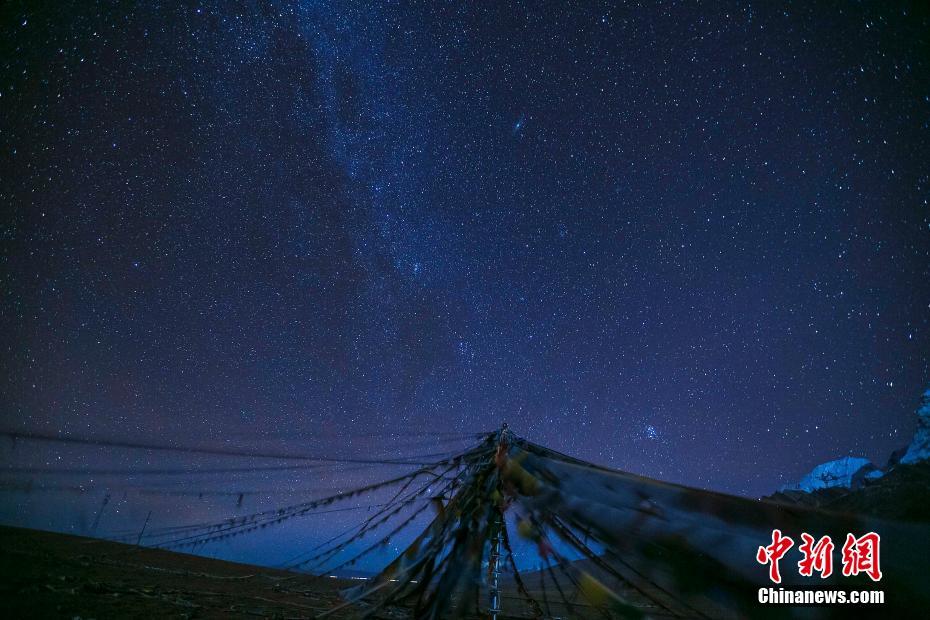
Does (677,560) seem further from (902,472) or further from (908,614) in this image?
(902,472)

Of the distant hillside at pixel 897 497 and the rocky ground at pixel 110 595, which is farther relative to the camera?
the distant hillside at pixel 897 497

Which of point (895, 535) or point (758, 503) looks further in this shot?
point (758, 503)

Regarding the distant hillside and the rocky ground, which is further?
the distant hillside

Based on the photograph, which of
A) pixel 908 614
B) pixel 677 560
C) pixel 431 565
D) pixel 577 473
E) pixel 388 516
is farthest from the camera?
pixel 388 516

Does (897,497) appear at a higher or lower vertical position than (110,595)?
higher

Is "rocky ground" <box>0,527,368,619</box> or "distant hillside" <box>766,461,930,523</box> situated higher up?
"distant hillside" <box>766,461,930,523</box>

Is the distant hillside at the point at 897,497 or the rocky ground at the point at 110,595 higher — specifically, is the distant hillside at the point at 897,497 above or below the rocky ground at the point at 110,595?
above

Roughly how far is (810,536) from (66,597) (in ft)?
35.0

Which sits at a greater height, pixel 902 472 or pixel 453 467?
pixel 902 472

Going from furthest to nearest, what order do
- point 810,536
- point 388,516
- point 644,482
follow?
point 388,516 < point 644,482 < point 810,536

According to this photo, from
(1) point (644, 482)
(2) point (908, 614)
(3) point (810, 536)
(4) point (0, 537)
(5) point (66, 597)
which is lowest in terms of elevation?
(4) point (0, 537)

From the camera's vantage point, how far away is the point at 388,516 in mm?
6469

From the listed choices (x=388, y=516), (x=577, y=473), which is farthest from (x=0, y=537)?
(x=577, y=473)

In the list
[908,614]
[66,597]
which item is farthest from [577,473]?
[66,597]
